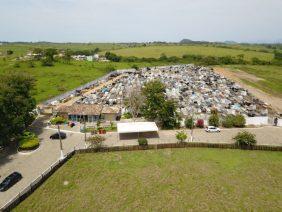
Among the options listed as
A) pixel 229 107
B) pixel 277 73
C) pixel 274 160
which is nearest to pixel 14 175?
pixel 274 160

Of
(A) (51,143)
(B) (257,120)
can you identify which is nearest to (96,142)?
(A) (51,143)

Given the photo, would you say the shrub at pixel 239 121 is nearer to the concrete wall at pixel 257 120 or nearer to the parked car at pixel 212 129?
the concrete wall at pixel 257 120

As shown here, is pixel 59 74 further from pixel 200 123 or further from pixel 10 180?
pixel 10 180

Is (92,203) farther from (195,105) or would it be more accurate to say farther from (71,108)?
(195,105)

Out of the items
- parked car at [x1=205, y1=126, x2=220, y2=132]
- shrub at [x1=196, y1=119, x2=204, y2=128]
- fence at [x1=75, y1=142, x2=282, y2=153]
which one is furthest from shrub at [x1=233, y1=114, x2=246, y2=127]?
fence at [x1=75, y1=142, x2=282, y2=153]

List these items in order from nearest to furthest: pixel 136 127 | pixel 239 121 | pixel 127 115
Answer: pixel 136 127 → pixel 239 121 → pixel 127 115

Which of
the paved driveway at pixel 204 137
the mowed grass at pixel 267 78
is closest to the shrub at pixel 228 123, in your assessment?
the paved driveway at pixel 204 137
